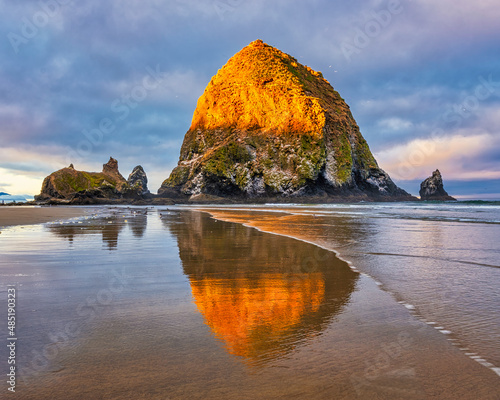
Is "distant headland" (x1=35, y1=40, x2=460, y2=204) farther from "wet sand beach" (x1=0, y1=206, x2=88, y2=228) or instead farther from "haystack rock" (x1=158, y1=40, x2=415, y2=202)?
"wet sand beach" (x1=0, y1=206, x2=88, y2=228)

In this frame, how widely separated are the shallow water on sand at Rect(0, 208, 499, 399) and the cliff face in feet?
247

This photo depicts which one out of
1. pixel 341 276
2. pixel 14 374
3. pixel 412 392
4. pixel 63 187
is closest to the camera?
pixel 412 392

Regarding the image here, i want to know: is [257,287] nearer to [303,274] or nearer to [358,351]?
[303,274]

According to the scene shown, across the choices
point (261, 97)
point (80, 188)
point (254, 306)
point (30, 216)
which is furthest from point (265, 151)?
point (254, 306)

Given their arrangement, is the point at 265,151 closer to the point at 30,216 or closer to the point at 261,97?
the point at 261,97

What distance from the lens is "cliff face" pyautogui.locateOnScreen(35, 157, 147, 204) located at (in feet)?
251

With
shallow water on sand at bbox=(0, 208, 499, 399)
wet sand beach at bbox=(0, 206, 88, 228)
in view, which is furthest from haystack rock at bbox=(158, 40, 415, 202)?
shallow water on sand at bbox=(0, 208, 499, 399)

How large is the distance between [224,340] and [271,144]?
276ft

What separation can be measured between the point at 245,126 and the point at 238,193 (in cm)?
1988

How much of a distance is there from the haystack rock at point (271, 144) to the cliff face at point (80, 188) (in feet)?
39.8

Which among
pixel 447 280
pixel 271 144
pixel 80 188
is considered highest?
pixel 271 144

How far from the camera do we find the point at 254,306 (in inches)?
143

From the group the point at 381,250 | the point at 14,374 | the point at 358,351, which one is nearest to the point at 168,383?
the point at 14,374

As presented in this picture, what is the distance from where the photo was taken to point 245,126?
9038cm
